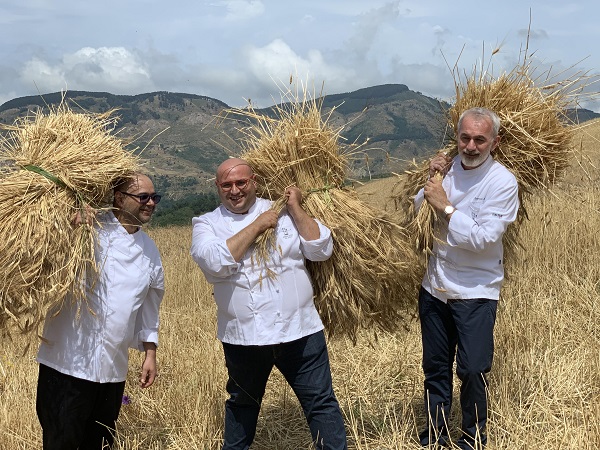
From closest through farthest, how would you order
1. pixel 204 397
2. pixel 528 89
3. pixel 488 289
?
pixel 488 289
pixel 528 89
pixel 204 397

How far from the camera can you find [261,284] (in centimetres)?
302

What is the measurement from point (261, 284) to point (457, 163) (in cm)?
124

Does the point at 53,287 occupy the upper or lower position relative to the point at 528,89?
lower

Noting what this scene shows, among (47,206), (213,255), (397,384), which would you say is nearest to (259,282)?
(213,255)

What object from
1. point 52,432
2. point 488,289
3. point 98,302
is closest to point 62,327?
point 98,302

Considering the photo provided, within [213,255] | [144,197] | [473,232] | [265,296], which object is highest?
[144,197]

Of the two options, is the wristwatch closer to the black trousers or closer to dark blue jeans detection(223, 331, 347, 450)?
dark blue jeans detection(223, 331, 347, 450)

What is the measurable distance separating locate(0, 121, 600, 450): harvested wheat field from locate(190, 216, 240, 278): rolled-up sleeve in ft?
3.29

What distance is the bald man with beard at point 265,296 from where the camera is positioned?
299 centimetres

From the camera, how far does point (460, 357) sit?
130 inches

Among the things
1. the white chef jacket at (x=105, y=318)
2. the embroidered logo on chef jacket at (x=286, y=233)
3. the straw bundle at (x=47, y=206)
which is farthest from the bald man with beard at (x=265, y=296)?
the straw bundle at (x=47, y=206)

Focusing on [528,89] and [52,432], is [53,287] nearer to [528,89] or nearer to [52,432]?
[52,432]

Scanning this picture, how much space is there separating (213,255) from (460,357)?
4.47ft

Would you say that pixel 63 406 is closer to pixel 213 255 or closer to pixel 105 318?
pixel 105 318
